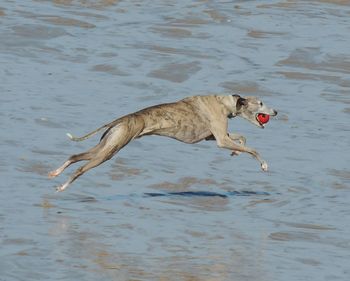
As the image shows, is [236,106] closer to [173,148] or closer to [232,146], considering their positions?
[232,146]

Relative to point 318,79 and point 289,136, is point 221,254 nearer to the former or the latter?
point 289,136

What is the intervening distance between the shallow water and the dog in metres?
0.53

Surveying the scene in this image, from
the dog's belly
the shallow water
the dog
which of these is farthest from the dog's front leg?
the shallow water

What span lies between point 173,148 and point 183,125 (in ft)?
8.28

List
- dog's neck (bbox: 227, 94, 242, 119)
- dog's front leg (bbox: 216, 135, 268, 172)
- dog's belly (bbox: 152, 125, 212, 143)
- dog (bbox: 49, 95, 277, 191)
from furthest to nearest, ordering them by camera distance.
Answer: dog's neck (bbox: 227, 94, 242, 119) → dog's front leg (bbox: 216, 135, 268, 172) → dog's belly (bbox: 152, 125, 212, 143) → dog (bbox: 49, 95, 277, 191)

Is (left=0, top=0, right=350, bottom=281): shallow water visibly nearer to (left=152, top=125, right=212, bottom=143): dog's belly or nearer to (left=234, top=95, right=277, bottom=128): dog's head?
(left=152, top=125, right=212, bottom=143): dog's belly

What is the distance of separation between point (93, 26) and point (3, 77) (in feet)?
16.8

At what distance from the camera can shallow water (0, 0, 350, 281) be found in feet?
42.5

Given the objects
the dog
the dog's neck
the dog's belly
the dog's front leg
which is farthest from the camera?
the dog's neck

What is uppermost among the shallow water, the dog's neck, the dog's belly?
the dog's neck

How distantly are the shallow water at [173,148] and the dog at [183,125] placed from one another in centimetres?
53

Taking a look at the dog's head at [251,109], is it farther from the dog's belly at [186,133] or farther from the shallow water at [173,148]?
the shallow water at [173,148]

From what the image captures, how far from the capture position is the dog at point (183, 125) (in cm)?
1506

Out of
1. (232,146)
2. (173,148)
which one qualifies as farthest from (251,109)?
(173,148)
